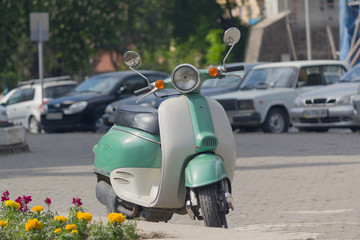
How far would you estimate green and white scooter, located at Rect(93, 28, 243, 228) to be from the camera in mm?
6199

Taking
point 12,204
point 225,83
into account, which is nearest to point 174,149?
point 12,204

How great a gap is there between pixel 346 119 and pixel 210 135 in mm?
12160

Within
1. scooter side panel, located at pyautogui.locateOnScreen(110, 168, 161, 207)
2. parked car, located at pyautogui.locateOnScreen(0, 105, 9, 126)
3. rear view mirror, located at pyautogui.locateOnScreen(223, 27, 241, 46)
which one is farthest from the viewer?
parked car, located at pyautogui.locateOnScreen(0, 105, 9, 126)

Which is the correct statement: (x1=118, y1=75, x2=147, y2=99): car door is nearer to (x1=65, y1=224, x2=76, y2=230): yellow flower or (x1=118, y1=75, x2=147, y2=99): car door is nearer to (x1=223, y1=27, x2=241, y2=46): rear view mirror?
(x1=223, y1=27, x2=241, y2=46): rear view mirror

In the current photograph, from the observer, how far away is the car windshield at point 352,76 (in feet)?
63.9

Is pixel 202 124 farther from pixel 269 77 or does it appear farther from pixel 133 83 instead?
pixel 133 83

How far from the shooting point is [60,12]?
100 ft

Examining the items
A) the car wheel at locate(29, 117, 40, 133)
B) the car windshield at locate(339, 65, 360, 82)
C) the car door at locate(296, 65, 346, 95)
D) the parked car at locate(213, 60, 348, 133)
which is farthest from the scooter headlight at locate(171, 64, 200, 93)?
the car wheel at locate(29, 117, 40, 133)

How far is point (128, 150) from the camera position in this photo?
22.8 feet

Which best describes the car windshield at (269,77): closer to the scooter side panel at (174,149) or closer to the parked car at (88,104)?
the parked car at (88,104)

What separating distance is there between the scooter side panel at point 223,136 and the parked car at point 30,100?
19843 millimetres

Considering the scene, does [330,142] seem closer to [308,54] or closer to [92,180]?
[92,180]

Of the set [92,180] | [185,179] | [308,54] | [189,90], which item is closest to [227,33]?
[189,90]

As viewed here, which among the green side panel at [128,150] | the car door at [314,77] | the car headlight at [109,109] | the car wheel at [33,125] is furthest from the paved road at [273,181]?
the car wheel at [33,125]
